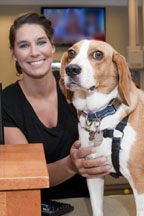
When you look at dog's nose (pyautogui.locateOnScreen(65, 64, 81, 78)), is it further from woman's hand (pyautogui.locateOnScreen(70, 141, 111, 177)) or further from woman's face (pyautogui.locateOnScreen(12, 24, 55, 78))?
woman's face (pyautogui.locateOnScreen(12, 24, 55, 78))

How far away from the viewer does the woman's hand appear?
1.02 m

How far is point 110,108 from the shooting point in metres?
1.01

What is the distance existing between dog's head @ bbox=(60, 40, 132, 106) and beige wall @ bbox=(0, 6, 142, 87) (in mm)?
4104

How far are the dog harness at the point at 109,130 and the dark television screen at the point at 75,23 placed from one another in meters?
4.02

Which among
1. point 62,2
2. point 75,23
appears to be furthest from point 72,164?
point 62,2

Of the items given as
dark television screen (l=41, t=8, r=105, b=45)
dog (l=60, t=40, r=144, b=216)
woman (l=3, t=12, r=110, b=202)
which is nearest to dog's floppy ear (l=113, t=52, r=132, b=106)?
dog (l=60, t=40, r=144, b=216)

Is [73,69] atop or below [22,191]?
atop

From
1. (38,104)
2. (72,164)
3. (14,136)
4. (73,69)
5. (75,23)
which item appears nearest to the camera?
(73,69)

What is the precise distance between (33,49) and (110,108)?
666 millimetres

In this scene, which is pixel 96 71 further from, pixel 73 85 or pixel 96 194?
pixel 96 194

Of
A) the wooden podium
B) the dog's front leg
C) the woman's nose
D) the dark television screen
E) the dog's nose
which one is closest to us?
the wooden podium

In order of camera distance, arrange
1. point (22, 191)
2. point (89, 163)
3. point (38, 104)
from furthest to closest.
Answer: point (38, 104) → point (89, 163) → point (22, 191)

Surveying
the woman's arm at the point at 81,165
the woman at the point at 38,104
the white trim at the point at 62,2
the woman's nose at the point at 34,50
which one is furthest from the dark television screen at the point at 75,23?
the woman's arm at the point at 81,165

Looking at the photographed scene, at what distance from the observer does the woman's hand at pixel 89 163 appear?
40.0 inches
